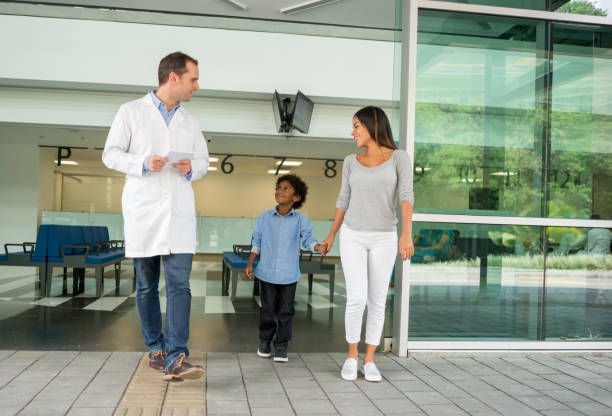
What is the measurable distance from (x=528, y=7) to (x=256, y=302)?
447 cm

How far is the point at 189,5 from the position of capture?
654cm

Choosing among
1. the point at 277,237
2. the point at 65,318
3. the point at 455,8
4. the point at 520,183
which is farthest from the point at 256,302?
the point at 455,8

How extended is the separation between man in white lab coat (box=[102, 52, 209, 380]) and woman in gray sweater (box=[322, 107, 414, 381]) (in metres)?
0.91

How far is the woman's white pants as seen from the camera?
3035 mm

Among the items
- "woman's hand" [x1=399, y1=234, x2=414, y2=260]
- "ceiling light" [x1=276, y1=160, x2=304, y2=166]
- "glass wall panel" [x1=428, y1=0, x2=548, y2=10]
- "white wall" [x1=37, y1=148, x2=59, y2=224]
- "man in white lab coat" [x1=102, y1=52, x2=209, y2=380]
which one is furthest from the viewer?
"ceiling light" [x1=276, y1=160, x2=304, y2=166]

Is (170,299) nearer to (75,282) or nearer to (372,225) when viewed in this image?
(372,225)

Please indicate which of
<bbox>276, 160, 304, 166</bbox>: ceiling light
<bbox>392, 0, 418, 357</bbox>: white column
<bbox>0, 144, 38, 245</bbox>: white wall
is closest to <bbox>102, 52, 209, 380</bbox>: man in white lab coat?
<bbox>392, 0, 418, 357</bbox>: white column

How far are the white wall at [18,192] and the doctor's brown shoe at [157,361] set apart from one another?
10416mm

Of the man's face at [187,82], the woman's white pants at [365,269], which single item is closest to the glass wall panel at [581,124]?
the woman's white pants at [365,269]

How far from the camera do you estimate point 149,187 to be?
107 inches

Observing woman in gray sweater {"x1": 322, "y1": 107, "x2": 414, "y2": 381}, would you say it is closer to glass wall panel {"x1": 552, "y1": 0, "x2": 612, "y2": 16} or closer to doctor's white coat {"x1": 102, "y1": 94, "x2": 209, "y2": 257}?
doctor's white coat {"x1": 102, "y1": 94, "x2": 209, "y2": 257}

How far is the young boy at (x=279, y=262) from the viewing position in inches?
134

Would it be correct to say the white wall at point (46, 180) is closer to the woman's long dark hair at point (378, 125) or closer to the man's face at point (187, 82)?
the man's face at point (187, 82)

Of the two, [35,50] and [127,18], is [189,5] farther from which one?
[35,50]
